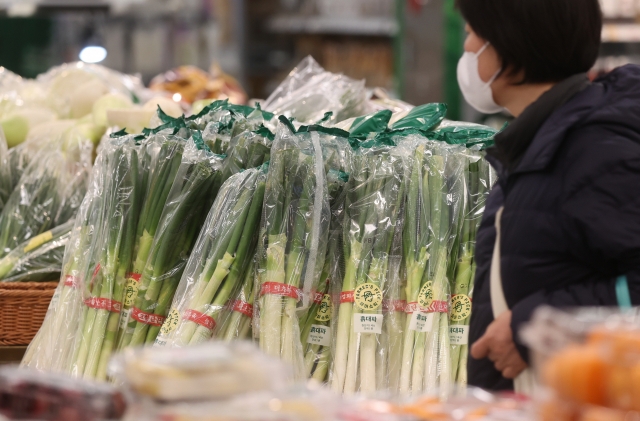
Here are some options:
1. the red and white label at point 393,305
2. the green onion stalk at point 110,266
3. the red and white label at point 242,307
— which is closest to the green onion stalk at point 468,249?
the red and white label at point 393,305

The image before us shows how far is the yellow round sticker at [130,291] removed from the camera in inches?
87.2

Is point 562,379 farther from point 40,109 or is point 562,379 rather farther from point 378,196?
point 40,109

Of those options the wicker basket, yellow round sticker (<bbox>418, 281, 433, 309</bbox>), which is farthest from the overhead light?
yellow round sticker (<bbox>418, 281, 433, 309</bbox>)

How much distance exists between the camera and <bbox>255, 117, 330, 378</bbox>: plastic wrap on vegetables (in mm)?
1999

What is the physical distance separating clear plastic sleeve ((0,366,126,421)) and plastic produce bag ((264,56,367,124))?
174 cm

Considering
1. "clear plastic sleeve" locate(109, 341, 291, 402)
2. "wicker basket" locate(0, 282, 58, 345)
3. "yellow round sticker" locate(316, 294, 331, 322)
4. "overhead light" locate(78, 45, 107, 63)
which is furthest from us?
"overhead light" locate(78, 45, 107, 63)

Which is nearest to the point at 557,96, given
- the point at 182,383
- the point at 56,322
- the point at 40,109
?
the point at 182,383

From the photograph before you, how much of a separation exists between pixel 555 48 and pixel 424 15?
6.11m

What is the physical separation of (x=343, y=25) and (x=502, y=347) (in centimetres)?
673

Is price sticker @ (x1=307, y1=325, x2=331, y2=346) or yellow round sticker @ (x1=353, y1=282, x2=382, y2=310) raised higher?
yellow round sticker @ (x1=353, y1=282, x2=382, y2=310)

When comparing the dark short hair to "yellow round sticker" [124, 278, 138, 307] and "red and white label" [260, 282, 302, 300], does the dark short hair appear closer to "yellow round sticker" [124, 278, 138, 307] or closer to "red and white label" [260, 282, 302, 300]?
Result: "red and white label" [260, 282, 302, 300]

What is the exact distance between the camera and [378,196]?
209 cm

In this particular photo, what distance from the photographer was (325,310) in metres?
2.09

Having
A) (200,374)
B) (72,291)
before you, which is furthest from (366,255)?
(200,374)
